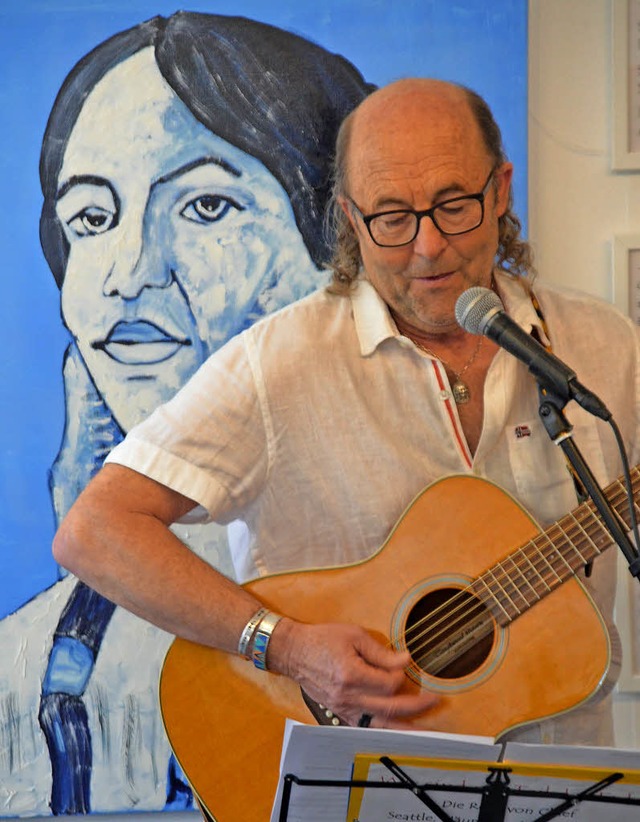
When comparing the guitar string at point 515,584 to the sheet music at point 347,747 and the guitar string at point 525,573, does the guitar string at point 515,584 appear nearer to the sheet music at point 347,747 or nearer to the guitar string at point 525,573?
the guitar string at point 525,573

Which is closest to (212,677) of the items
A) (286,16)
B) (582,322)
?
(582,322)

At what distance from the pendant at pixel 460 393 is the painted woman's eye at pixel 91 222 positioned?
39.1 inches

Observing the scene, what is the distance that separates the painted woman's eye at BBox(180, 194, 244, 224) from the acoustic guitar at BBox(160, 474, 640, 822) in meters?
1.00

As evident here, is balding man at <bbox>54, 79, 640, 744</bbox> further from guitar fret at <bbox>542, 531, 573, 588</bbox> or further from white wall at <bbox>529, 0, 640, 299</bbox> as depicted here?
white wall at <bbox>529, 0, 640, 299</bbox>

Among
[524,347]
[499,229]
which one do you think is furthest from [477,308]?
[499,229]

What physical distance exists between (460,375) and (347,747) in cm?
92

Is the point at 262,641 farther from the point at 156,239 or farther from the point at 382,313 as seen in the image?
the point at 156,239

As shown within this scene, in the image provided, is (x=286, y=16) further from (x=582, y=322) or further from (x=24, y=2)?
(x=582, y=322)

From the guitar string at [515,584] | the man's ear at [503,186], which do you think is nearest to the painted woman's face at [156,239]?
the man's ear at [503,186]

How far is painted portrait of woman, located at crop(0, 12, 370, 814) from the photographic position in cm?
245

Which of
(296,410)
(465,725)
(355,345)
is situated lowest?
(465,725)

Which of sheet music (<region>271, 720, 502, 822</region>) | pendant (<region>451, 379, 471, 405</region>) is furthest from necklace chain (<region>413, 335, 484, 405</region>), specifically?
sheet music (<region>271, 720, 502, 822</region>)

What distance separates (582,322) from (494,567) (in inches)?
24.3

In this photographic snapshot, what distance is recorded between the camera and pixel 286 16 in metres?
2.48
